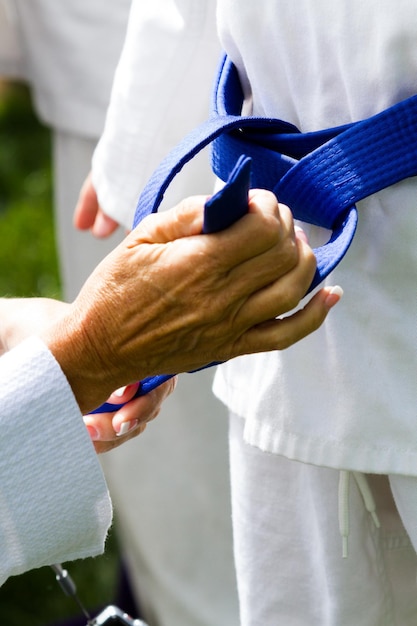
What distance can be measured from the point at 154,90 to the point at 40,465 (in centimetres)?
52

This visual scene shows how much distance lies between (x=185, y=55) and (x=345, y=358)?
0.45m

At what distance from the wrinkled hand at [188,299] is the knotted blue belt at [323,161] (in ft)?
0.16

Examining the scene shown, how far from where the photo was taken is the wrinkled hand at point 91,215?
4.41ft

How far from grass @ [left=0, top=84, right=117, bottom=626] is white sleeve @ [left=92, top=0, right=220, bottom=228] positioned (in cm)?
112

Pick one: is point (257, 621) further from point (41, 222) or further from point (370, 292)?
point (41, 222)

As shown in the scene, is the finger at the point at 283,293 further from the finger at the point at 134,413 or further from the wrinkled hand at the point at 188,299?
the finger at the point at 134,413

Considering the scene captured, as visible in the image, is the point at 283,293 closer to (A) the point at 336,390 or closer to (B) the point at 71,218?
(A) the point at 336,390

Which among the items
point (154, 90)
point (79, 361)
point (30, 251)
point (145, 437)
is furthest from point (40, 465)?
point (30, 251)

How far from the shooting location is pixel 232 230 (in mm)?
755

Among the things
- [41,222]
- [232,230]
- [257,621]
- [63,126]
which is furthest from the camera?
[41,222]

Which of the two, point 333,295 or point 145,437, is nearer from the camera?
point 333,295

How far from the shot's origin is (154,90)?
1.19 meters

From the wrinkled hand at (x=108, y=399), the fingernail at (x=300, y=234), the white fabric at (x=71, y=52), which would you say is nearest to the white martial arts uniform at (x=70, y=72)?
the white fabric at (x=71, y=52)

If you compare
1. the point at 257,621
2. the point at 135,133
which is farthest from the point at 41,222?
the point at 257,621
